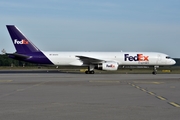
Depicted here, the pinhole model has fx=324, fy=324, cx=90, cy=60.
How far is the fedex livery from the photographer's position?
41.8m

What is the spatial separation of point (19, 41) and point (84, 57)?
8.65m

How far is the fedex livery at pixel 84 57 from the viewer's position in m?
41.8

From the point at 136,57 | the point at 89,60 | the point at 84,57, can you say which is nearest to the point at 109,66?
the point at 89,60

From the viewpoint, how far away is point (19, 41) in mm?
41812

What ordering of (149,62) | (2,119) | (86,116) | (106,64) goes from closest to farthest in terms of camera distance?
(2,119) < (86,116) < (106,64) < (149,62)

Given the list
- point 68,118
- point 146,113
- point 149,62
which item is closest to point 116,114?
point 146,113

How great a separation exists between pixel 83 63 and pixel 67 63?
2.16 m

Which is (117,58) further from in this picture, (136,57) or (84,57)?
(84,57)

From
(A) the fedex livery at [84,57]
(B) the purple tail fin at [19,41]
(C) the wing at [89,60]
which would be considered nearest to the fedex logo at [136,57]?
(A) the fedex livery at [84,57]

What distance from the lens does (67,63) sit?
4369cm

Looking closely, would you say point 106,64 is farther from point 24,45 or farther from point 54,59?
point 24,45

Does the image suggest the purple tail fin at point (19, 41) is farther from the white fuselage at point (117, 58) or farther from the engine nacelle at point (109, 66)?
the engine nacelle at point (109, 66)

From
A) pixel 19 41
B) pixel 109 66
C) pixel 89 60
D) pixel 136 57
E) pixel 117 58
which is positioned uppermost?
pixel 19 41

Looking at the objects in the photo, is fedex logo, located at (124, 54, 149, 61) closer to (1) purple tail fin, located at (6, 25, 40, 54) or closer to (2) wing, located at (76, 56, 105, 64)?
(2) wing, located at (76, 56, 105, 64)
